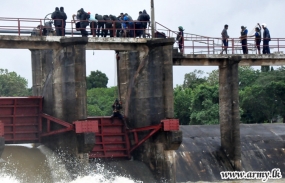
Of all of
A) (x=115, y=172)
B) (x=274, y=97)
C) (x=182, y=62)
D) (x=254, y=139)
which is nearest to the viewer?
(x=115, y=172)

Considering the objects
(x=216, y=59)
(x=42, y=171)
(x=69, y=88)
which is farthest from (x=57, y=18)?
(x=216, y=59)

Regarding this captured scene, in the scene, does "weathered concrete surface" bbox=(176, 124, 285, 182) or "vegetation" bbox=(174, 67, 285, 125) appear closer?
"weathered concrete surface" bbox=(176, 124, 285, 182)

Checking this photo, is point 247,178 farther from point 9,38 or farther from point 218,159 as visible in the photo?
point 9,38

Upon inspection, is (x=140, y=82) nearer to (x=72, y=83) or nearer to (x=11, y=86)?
(x=72, y=83)

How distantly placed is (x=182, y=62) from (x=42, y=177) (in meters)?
11.5

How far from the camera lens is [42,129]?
138ft

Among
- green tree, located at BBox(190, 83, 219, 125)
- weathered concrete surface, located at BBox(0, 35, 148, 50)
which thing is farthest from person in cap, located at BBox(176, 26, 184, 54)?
green tree, located at BBox(190, 83, 219, 125)

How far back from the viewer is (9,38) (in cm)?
3791

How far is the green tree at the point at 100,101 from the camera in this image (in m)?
98.6

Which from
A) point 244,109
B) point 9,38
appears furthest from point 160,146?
point 244,109

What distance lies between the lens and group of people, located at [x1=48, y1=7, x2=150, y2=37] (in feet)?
131

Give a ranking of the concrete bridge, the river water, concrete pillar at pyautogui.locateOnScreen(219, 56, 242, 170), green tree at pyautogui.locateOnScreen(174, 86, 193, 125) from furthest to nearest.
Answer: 1. green tree at pyautogui.locateOnScreen(174, 86, 193, 125)
2. concrete pillar at pyautogui.locateOnScreen(219, 56, 242, 170)
3. the concrete bridge
4. the river water

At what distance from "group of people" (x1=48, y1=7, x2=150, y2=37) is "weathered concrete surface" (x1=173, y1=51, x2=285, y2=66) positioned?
289 cm

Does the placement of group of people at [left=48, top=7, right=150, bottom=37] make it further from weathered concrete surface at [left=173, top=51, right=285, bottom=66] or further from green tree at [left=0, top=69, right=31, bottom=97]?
green tree at [left=0, top=69, right=31, bottom=97]
